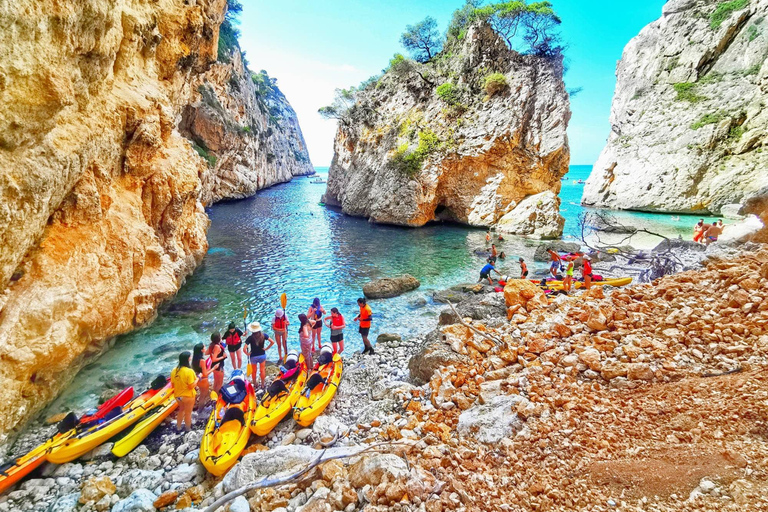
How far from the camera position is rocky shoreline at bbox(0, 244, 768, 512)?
301cm

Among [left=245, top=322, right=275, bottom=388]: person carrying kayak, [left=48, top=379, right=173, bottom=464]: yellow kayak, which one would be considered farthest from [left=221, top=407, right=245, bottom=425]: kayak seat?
[left=48, top=379, right=173, bottom=464]: yellow kayak

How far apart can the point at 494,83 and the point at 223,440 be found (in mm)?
31665

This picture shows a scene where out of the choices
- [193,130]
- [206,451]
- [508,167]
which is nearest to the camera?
[206,451]

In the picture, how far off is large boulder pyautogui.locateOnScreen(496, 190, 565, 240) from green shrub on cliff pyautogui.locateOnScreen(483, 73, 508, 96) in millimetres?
10089

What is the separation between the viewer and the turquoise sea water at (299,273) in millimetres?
9984

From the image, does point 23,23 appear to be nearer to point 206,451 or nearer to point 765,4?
point 206,451

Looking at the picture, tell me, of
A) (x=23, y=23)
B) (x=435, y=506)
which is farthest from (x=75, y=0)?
(x=435, y=506)

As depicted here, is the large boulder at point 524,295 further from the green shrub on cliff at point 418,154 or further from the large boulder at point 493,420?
the green shrub on cliff at point 418,154

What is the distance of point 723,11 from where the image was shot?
3359cm

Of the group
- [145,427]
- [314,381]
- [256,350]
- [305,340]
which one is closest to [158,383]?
[145,427]

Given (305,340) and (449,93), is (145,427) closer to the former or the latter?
(305,340)

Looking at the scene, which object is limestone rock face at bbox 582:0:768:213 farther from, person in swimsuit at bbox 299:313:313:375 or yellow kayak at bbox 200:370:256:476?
yellow kayak at bbox 200:370:256:476

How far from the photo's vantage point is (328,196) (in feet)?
147

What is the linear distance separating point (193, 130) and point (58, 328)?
116ft
